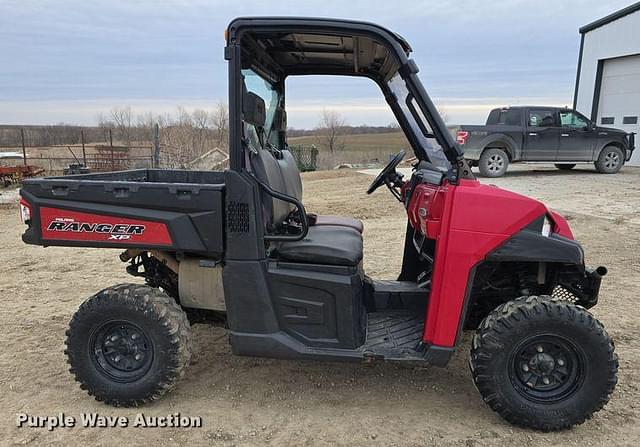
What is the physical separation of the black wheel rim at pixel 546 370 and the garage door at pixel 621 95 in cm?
1496

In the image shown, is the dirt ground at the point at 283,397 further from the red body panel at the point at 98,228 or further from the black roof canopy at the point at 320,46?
the black roof canopy at the point at 320,46

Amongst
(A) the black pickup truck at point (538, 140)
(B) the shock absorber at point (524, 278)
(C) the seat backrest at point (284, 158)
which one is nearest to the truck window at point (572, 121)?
(A) the black pickup truck at point (538, 140)

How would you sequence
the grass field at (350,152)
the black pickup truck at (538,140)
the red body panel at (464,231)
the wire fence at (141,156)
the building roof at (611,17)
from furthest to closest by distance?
the grass field at (350,152) < the wire fence at (141,156) < the building roof at (611,17) < the black pickup truck at (538,140) < the red body panel at (464,231)

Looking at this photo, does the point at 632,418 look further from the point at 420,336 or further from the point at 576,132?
the point at 576,132

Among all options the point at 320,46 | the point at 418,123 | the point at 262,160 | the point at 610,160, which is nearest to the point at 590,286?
the point at 418,123

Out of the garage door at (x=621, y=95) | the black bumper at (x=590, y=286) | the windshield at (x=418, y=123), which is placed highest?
the garage door at (x=621, y=95)

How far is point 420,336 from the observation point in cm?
312

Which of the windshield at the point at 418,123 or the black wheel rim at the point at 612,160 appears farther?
the black wheel rim at the point at 612,160

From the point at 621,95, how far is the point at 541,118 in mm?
4699

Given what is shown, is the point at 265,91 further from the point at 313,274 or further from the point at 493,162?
the point at 493,162

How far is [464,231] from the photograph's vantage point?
2654 mm

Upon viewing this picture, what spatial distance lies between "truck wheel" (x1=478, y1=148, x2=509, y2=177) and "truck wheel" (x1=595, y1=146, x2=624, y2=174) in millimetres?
2727

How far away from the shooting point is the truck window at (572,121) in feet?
42.5

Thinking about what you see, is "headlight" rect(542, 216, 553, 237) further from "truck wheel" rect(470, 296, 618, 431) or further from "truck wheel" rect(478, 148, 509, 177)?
"truck wheel" rect(478, 148, 509, 177)
